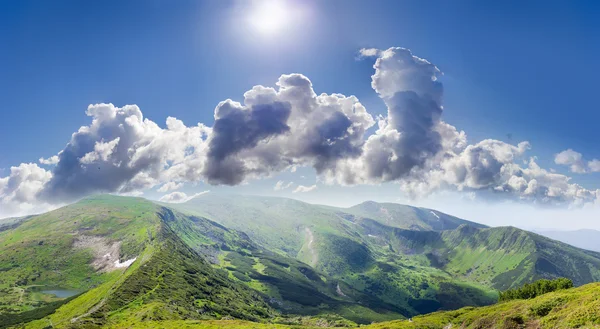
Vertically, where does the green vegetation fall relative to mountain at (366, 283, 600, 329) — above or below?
below

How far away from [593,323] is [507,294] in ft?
540

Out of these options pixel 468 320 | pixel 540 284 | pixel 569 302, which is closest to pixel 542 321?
pixel 569 302

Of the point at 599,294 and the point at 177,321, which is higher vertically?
the point at 599,294

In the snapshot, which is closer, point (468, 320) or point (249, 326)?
point (468, 320)

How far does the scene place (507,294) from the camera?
195 meters

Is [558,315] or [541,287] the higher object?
[558,315]

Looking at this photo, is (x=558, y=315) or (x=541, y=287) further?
(x=541, y=287)

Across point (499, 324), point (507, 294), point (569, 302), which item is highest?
point (569, 302)

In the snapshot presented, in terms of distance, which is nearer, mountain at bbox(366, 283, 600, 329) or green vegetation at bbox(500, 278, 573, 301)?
mountain at bbox(366, 283, 600, 329)

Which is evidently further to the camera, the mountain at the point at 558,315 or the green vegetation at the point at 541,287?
the green vegetation at the point at 541,287

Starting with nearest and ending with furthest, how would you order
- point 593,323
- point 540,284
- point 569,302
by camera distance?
point 593,323 < point 569,302 < point 540,284

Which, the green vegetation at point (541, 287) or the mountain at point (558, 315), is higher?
the mountain at point (558, 315)

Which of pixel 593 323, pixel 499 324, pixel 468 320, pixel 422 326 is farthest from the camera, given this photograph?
pixel 422 326

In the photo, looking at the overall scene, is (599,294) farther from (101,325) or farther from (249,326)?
(101,325)
